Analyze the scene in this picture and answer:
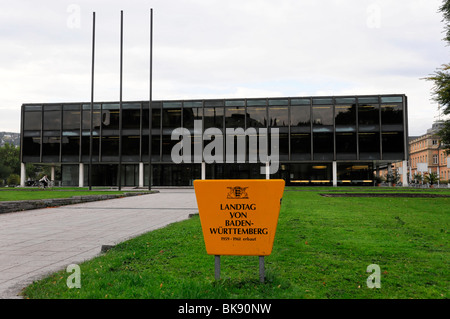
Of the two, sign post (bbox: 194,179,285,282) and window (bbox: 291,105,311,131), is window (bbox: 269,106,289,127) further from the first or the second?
sign post (bbox: 194,179,285,282)

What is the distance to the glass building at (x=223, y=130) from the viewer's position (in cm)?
4638

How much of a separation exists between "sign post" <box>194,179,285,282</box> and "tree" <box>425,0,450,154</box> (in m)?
15.3

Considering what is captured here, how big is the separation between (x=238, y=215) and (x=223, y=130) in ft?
147

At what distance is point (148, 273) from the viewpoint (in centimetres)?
466

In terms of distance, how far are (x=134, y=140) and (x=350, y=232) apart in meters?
45.3

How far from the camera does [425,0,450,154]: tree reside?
52.6 ft

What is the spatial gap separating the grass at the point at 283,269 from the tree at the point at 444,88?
10.6 m

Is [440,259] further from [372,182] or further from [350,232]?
[372,182]

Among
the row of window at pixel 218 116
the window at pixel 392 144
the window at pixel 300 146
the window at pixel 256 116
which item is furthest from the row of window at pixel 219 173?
the window at pixel 256 116

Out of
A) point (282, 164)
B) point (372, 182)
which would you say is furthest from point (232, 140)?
point (372, 182)

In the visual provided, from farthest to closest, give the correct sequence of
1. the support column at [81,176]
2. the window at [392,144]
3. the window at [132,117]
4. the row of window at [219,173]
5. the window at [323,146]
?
the support column at [81,176] → the window at [132,117] → the row of window at [219,173] → the window at [323,146] → the window at [392,144]

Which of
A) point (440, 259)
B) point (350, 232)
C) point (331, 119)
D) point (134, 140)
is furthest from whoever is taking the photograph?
point (134, 140)

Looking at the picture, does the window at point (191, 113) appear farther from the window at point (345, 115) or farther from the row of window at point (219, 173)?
the window at point (345, 115)

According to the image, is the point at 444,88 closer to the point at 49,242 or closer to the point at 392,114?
the point at 49,242
